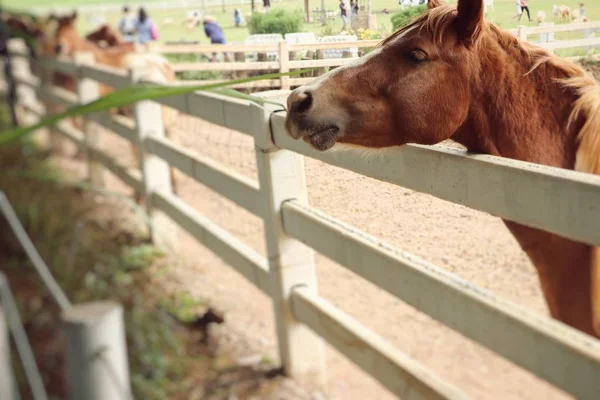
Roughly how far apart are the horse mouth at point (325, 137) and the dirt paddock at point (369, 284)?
26 centimetres

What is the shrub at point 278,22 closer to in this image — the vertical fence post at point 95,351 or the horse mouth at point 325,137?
the horse mouth at point 325,137

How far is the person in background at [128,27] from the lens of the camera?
269 inches

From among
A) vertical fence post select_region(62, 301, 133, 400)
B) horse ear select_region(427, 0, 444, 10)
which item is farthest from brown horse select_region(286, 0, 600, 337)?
vertical fence post select_region(62, 301, 133, 400)

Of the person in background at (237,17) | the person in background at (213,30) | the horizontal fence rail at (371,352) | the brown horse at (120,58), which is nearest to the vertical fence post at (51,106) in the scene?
the brown horse at (120,58)

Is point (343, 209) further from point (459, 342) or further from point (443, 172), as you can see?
point (459, 342)

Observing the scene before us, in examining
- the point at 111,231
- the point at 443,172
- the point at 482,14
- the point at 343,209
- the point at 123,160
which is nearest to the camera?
the point at 482,14

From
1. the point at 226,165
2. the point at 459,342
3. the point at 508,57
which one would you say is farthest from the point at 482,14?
the point at 226,165

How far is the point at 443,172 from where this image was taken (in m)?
1.50

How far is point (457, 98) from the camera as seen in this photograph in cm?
138

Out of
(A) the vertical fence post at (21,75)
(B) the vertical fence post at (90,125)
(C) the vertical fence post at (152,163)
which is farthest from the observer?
(A) the vertical fence post at (21,75)

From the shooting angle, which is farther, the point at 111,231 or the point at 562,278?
the point at 111,231

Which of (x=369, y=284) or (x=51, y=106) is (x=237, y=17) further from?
(x=51, y=106)

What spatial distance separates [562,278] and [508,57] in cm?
56

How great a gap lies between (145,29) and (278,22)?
4.56 meters
